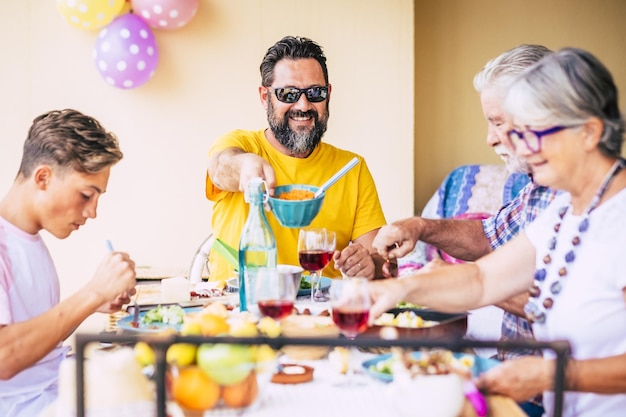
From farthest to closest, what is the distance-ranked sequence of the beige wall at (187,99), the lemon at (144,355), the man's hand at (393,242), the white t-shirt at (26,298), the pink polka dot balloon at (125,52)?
the beige wall at (187,99) < the pink polka dot balloon at (125,52) < the man's hand at (393,242) < the white t-shirt at (26,298) < the lemon at (144,355)

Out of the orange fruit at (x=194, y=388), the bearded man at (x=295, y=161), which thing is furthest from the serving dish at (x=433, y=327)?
the bearded man at (x=295, y=161)

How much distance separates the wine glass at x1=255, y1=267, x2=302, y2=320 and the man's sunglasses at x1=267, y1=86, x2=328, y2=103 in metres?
1.31

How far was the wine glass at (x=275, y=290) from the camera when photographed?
55.8 inches

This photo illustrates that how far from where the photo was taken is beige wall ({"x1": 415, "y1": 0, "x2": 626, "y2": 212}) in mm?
4875

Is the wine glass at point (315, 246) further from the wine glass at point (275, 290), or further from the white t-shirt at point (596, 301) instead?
the white t-shirt at point (596, 301)

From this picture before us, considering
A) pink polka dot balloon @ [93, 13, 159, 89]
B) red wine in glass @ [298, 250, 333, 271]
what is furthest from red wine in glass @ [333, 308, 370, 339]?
pink polka dot balloon @ [93, 13, 159, 89]

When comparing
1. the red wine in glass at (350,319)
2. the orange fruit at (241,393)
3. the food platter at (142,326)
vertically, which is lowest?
the food platter at (142,326)

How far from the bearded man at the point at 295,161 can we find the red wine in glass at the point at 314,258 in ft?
1.81

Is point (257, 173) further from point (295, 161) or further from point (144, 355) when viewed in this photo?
point (144, 355)

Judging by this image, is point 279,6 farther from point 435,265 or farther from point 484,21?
point 435,265

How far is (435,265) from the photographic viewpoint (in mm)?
1794

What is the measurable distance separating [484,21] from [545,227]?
3613mm

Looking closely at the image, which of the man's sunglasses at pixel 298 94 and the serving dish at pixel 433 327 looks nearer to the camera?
the serving dish at pixel 433 327

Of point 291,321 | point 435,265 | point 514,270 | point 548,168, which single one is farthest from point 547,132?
point 291,321
